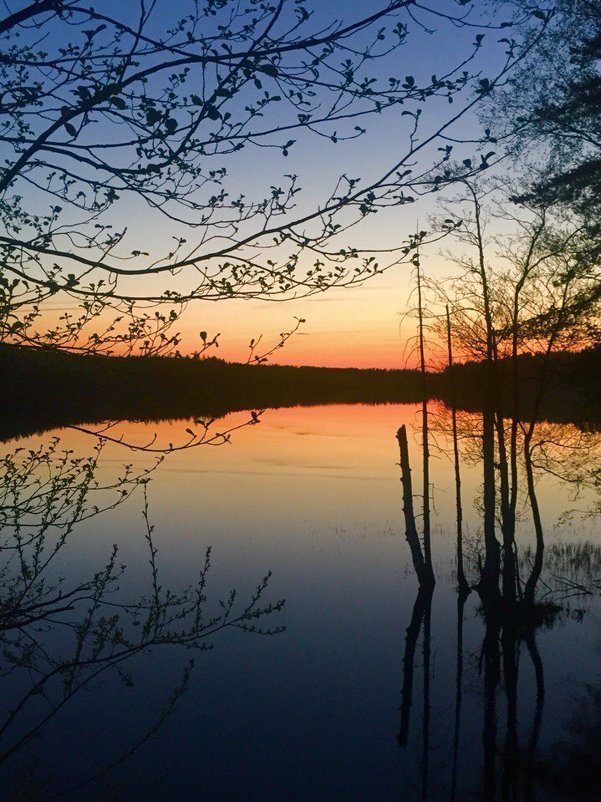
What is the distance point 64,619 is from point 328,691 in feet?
21.8

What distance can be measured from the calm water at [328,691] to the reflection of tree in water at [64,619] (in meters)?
0.15

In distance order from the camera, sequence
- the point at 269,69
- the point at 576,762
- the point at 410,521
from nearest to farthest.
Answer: the point at 269,69 < the point at 576,762 < the point at 410,521

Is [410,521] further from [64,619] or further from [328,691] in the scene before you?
[64,619]

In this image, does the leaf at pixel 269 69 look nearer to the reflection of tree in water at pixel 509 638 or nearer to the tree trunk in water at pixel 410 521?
the reflection of tree in water at pixel 509 638

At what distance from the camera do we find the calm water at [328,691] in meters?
12.1

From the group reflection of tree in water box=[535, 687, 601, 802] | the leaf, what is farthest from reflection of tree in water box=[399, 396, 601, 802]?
the leaf

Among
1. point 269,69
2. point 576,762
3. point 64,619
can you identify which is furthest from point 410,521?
point 269,69

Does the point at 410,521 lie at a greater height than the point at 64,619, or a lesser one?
greater

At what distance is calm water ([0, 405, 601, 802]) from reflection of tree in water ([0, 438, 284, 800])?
0.15m

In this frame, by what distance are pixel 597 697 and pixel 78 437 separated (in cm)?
5754

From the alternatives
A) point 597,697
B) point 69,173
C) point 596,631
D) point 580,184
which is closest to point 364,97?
point 69,173

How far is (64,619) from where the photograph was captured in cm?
1789

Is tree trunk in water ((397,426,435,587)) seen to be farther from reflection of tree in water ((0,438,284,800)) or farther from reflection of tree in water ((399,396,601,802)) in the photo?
reflection of tree in water ((0,438,284,800))

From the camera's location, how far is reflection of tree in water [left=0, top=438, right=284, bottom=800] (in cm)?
543
